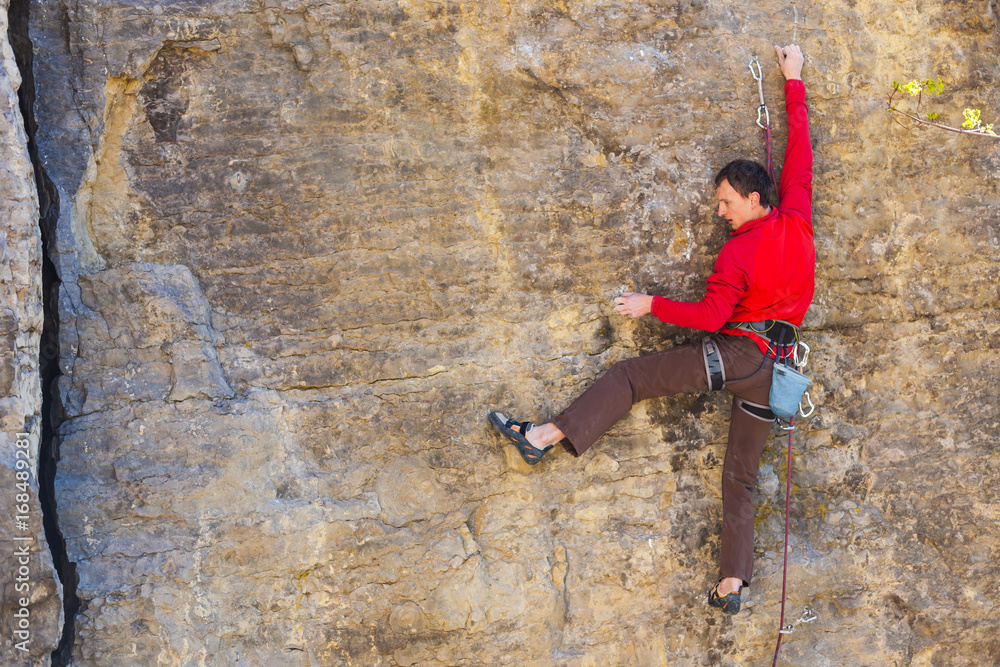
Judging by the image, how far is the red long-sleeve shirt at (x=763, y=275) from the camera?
11.1 ft

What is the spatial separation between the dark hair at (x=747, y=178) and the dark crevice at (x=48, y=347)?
3.28 m

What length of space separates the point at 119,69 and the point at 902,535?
474 cm

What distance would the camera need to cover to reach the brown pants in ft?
11.6

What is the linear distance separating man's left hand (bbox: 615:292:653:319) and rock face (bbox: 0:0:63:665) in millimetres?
2770

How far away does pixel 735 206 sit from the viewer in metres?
3.50

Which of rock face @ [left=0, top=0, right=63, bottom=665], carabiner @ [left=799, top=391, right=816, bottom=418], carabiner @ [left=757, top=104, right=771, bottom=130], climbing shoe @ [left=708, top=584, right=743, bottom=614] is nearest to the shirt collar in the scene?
carabiner @ [left=757, top=104, right=771, bottom=130]

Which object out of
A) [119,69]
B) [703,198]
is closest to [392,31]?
[119,69]

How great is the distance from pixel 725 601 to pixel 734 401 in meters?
1.02

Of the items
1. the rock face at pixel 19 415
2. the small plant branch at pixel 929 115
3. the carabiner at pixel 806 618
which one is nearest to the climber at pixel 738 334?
the carabiner at pixel 806 618

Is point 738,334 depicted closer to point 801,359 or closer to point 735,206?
point 801,359

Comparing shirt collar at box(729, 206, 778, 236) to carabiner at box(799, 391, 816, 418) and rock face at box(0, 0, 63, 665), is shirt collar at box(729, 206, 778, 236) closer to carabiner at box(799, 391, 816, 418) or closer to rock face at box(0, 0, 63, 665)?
carabiner at box(799, 391, 816, 418)

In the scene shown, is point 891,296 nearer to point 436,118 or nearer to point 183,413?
point 436,118

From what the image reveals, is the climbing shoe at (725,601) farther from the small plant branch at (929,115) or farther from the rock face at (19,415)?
the rock face at (19,415)

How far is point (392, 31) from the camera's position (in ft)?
11.8
